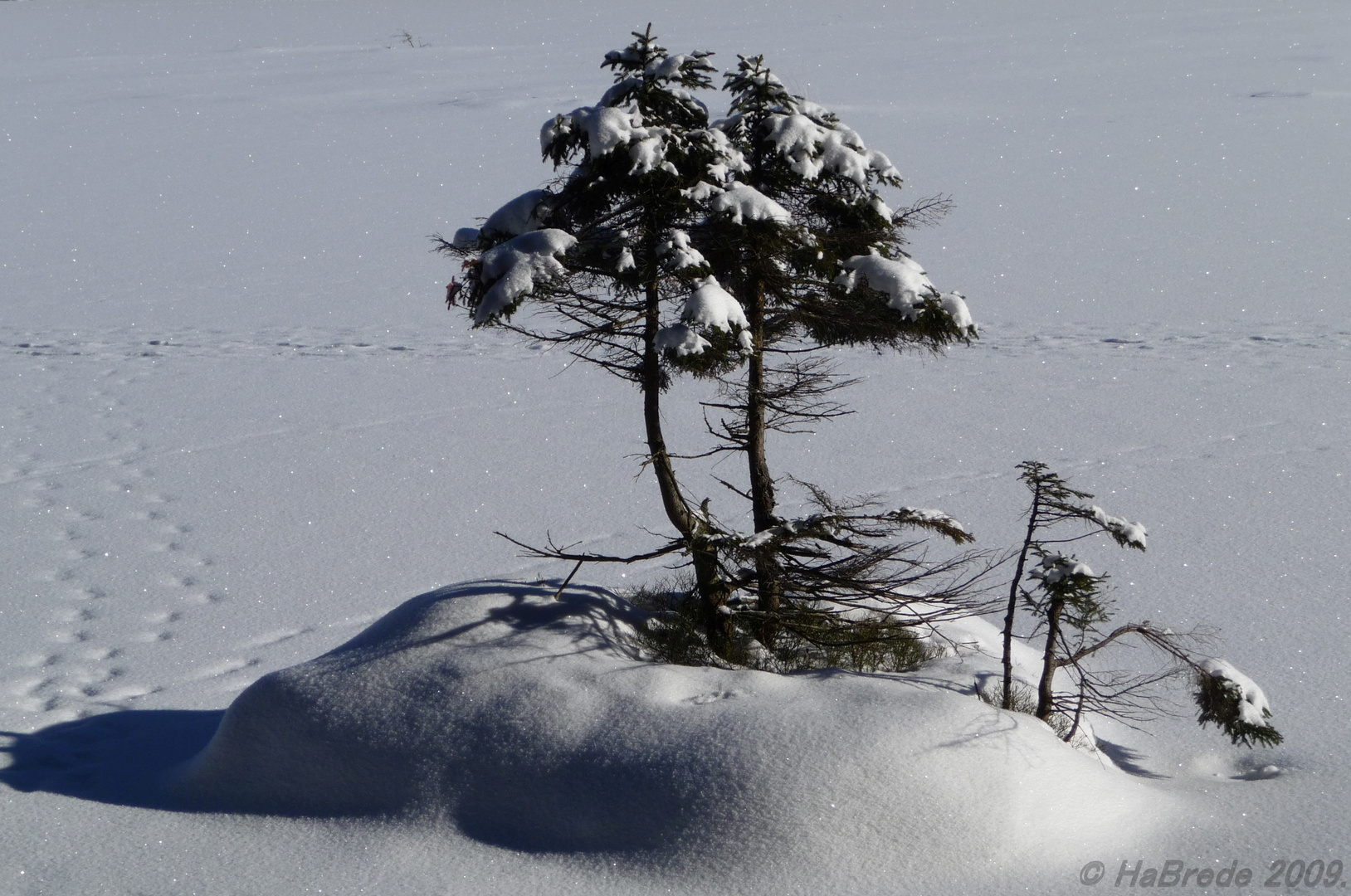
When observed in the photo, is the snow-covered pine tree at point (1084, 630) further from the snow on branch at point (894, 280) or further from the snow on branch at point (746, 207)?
the snow on branch at point (746, 207)

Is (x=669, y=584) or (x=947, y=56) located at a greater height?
(x=947, y=56)

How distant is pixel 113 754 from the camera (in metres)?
5.62

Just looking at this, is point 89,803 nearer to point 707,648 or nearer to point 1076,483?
point 707,648

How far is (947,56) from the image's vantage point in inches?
1288

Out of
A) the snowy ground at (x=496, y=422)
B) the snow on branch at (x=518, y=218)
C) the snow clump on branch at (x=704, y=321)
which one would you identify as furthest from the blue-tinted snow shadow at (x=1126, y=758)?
the snow on branch at (x=518, y=218)

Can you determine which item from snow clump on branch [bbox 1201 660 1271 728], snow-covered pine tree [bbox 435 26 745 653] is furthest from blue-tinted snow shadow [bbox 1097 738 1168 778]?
snow-covered pine tree [bbox 435 26 745 653]

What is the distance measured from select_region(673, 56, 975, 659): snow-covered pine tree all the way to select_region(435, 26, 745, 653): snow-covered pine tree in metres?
0.17

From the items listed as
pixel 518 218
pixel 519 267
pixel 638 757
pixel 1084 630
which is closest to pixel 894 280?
pixel 519 267

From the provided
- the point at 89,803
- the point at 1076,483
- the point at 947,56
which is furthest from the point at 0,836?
the point at 947,56

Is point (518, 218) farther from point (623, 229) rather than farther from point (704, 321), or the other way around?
point (704, 321)

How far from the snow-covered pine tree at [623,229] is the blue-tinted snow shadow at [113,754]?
2.64 metres

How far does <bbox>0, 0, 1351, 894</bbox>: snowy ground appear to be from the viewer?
15.7ft

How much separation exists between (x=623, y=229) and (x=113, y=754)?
3.58 m

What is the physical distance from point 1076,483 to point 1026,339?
430 cm
